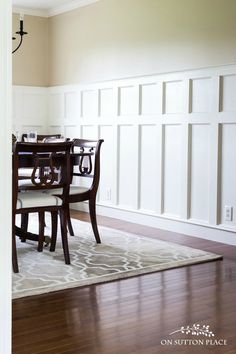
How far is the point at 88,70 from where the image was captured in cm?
610

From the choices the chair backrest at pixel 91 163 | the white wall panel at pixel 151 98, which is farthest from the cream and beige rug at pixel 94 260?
the white wall panel at pixel 151 98

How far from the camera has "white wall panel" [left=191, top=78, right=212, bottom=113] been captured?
15.2ft

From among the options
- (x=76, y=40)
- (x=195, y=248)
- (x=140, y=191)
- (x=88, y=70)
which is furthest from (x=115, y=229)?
(x=76, y=40)

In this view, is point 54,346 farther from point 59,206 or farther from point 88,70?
point 88,70

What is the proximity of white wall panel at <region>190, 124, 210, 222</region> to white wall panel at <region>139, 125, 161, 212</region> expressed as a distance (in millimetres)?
474

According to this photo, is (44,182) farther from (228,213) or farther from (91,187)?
(228,213)

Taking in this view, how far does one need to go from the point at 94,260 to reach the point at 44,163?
0.81 meters

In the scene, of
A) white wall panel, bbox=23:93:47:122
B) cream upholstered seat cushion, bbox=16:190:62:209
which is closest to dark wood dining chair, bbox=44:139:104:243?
cream upholstered seat cushion, bbox=16:190:62:209

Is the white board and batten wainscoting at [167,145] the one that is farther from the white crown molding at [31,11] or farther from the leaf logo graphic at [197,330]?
the leaf logo graphic at [197,330]

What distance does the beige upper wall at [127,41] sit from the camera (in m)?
4.56

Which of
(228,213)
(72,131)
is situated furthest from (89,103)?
(228,213)

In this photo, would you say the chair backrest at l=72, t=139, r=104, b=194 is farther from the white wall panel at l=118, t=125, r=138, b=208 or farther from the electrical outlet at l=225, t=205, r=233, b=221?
the electrical outlet at l=225, t=205, r=233, b=221

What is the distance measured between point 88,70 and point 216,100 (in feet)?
6.80

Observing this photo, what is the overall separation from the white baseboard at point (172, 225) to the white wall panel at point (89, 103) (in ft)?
A: 3.61
